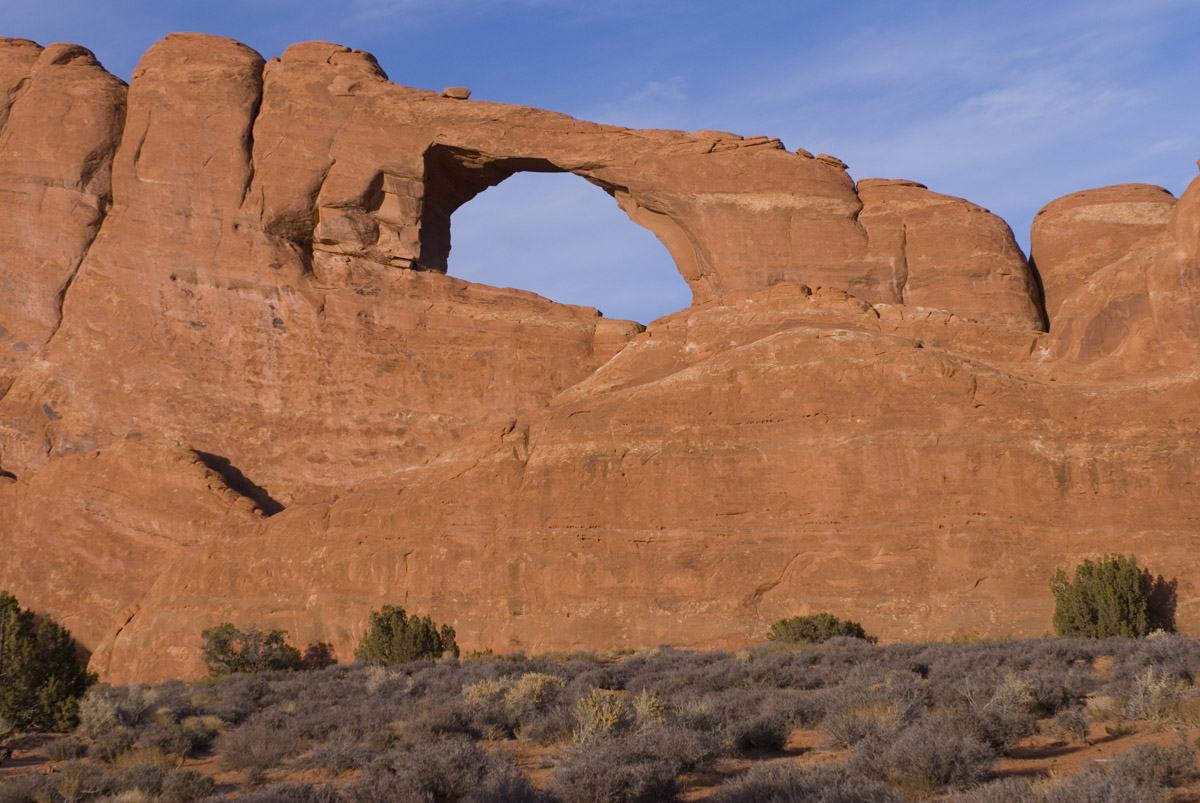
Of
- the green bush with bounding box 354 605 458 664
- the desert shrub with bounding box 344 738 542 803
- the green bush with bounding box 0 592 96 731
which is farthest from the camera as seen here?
the green bush with bounding box 354 605 458 664

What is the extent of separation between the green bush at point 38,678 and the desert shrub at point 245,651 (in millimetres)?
4979

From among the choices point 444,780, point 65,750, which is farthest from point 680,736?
point 65,750

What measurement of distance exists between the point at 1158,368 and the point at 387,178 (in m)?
23.1

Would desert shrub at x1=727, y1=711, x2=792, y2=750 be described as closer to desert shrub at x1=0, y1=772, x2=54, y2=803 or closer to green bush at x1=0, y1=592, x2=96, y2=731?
desert shrub at x1=0, y1=772, x2=54, y2=803

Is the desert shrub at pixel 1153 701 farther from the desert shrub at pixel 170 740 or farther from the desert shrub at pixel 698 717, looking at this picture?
the desert shrub at pixel 170 740

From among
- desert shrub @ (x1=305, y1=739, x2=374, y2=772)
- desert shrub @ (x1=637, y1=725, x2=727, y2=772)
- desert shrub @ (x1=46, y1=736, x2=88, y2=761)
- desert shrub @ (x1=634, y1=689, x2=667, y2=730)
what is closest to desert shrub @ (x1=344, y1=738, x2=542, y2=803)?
desert shrub @ (x1=305, y1=739, x2=374, y2=772)

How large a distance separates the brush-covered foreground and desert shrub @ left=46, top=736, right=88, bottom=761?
1.2 inches

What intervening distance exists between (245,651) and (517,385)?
12.2 metres

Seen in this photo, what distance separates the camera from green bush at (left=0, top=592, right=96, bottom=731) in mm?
15688

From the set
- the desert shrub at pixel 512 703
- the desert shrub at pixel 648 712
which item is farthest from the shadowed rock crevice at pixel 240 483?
the desert shrub at pixel 648 712

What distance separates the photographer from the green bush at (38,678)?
51.5 feet

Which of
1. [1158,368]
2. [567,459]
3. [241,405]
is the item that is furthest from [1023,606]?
[241,405]

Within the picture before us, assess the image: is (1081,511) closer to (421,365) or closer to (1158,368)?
(1158,368)

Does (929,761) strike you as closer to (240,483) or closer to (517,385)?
(517,385)
